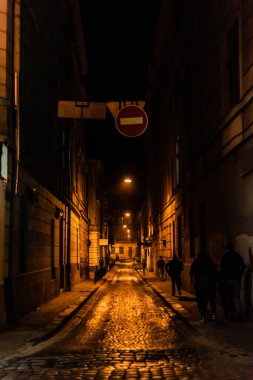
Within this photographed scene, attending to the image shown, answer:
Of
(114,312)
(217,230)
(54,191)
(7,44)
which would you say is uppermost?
(7,44)

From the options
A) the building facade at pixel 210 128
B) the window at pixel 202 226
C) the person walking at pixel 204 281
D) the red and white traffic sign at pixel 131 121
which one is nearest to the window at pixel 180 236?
the building facade at pixel 210 128

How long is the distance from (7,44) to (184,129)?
14957mm

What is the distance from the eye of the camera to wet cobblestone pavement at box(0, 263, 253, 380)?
7.95 m

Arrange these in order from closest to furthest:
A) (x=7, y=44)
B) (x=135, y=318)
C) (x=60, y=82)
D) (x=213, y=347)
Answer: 1. (x=213, y=347)
2. (x=7, y=44)
3. (x=135, y=318)
4. (x=60, y=82)

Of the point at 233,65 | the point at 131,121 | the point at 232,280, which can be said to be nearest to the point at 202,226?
the point at 233,65

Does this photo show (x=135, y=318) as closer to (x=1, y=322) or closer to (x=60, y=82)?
(x=1, y=322)

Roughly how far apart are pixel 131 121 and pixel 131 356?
22.2 ft

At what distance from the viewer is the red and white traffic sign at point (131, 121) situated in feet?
46.4

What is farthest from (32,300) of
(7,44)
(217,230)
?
(7,44)

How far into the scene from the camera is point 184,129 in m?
26.9

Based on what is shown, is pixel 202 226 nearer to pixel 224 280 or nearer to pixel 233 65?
pixel 233 65

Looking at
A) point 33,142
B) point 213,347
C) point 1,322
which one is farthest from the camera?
point 33,142

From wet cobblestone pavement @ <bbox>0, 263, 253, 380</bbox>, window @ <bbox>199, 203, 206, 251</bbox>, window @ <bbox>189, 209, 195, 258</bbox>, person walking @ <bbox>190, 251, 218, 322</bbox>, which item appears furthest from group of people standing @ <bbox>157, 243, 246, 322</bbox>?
window @ <bbox>189, 209, 195, 258</bbox>

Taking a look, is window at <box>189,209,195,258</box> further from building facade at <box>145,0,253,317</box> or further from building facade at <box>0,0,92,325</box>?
building facade at <box>0,0,92,325</box>
